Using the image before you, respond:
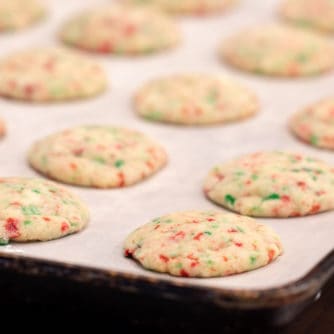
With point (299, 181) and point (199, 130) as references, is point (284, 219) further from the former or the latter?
point (199, 130)

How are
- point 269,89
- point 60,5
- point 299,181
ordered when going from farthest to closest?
point 60,5 → point 269,89 → point 299,181

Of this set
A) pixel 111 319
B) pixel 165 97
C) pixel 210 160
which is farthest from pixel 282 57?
pixel 111 319

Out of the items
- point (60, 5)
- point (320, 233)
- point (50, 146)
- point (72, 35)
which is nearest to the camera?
point (320, 233)

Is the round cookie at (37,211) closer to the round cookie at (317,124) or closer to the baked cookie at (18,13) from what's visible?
the round cookie at (317,124)

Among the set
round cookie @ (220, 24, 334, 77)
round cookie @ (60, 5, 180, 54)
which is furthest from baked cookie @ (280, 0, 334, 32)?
round cookie @ (60, 5, 180, 54)

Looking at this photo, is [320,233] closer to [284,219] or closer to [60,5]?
[284,219]

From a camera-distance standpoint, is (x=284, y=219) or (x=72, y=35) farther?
(x=72, y=35)

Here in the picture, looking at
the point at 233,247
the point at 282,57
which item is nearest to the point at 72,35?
the point at 282,57

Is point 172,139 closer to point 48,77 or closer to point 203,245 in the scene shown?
point 48,77
